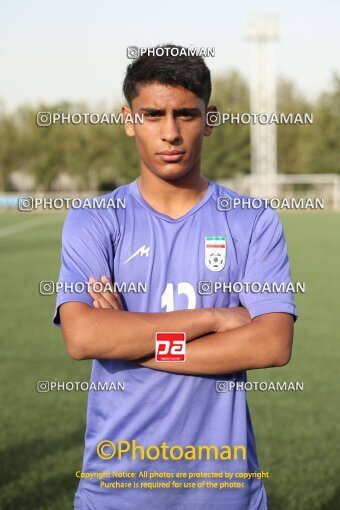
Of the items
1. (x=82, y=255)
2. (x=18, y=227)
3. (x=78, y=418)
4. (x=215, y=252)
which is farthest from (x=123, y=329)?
(x=18, y=227)

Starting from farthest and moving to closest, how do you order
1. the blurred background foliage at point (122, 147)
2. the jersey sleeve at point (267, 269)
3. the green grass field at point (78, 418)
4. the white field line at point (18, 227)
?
the blurred background foliage at point (122, 147), the white field line at point (18, 227), the green grass field at point (78, 418), the jersey sleeve at point (267, 269)

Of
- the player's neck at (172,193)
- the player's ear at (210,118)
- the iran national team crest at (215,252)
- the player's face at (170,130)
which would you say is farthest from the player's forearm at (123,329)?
the player's ear at (210,118)

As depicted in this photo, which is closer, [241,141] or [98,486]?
[98,486]

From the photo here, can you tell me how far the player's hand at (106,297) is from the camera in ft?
9.44

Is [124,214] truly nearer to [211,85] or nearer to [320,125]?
[211,85]

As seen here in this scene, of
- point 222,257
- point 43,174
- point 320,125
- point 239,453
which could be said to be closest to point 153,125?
point 222,257

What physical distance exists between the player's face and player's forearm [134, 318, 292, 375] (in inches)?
20.3

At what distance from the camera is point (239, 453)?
2.85 metres

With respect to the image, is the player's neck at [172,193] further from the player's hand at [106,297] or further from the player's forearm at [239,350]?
the player's forearm at [239,350]

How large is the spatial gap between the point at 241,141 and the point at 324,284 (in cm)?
4753

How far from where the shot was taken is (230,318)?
293 cm

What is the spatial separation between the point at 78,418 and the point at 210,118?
513 cm

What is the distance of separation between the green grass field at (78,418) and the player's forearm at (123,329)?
2.91m

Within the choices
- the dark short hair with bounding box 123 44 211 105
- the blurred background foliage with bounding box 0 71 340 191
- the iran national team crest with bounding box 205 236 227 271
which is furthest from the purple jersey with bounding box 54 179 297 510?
the blurred background foliage with bounding box 0 71 340 191
